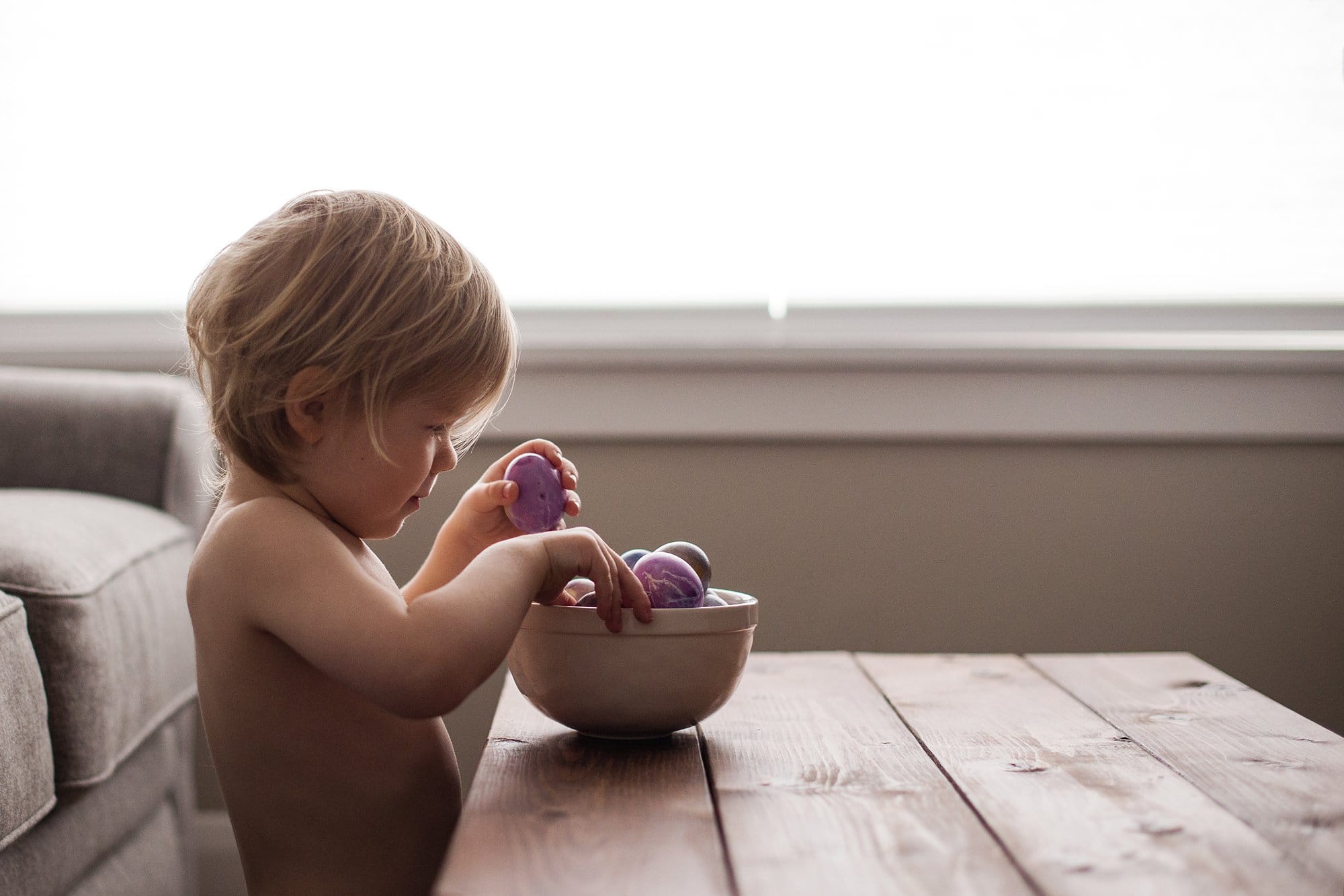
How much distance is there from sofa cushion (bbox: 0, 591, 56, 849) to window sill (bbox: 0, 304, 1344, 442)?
79cm

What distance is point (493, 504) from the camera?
3.15 feet

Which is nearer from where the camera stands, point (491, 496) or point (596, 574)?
point (596, 574)

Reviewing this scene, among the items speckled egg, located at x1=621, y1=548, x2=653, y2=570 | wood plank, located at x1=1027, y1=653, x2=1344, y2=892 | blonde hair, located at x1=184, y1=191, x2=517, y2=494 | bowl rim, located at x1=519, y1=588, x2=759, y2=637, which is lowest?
wood plank, located at x1=1027, y1=653, x2=1344, y2=892

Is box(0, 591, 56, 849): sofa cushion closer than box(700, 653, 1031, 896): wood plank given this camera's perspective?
No

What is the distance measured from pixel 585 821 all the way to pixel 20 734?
614 millimetres

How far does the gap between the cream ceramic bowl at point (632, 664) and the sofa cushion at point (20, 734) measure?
48cm

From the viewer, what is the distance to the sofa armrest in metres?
1.46

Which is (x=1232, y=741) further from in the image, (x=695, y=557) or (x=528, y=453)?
(x=528, y=453)

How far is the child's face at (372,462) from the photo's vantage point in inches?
32.2

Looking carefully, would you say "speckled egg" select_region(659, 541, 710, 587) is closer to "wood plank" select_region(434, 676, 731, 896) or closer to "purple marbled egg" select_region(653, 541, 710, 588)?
"purple marbled egg" select_region(653, 541, 710, 588)

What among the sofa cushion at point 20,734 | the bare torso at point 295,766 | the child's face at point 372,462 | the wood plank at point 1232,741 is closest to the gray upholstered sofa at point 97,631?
the sofa cushion at point 20,734

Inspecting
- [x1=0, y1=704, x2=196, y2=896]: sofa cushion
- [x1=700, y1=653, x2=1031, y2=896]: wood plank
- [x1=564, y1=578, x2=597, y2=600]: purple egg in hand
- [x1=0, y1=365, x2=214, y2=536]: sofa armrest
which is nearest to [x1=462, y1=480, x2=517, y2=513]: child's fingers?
[x1=564, y1=578, x2=597, y2=600]: purple egg in hand

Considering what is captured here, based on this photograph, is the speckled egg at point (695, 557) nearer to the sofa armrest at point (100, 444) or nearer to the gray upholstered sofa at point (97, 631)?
the gray upholstered sofa at point (97, 631)

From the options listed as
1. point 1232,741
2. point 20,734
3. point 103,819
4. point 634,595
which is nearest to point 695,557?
point 634,595
